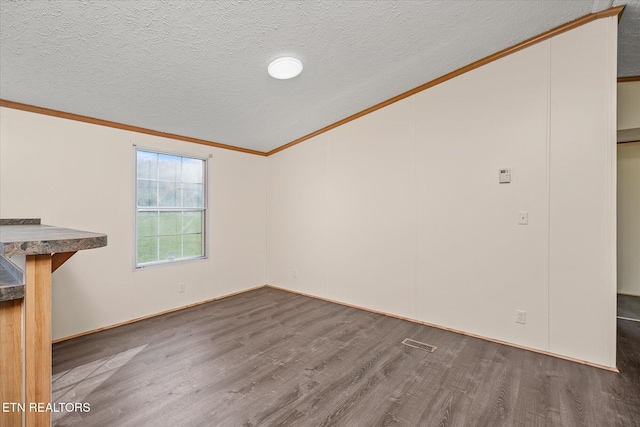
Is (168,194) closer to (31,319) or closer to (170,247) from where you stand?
(170,247)

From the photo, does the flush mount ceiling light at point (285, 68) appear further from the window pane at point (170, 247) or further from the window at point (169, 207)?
the window pane at point (170, 247)

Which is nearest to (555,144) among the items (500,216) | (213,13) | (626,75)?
(500,216)

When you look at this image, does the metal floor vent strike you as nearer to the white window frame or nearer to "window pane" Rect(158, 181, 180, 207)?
the white window frame

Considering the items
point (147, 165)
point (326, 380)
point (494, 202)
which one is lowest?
point (326, 380)

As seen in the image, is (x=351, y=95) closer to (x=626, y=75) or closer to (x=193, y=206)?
(x=193, y=206)

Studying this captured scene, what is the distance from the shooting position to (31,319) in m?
0.97

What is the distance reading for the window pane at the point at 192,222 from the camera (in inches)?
150

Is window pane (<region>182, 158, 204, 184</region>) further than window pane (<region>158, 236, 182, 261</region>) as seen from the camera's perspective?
Yes

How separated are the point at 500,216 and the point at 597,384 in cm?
141

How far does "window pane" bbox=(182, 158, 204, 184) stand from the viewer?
3.80 metres

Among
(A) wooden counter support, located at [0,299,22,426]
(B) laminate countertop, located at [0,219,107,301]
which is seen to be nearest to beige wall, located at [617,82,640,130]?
(B) laminate countertop, located at [0,219,107,301]

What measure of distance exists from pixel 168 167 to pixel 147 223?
29.5 inches

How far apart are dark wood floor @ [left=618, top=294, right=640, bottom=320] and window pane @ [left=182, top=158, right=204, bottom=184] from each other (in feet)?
17.7

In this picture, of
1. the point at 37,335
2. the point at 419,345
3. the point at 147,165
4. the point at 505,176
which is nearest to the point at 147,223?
the point at 147,165
